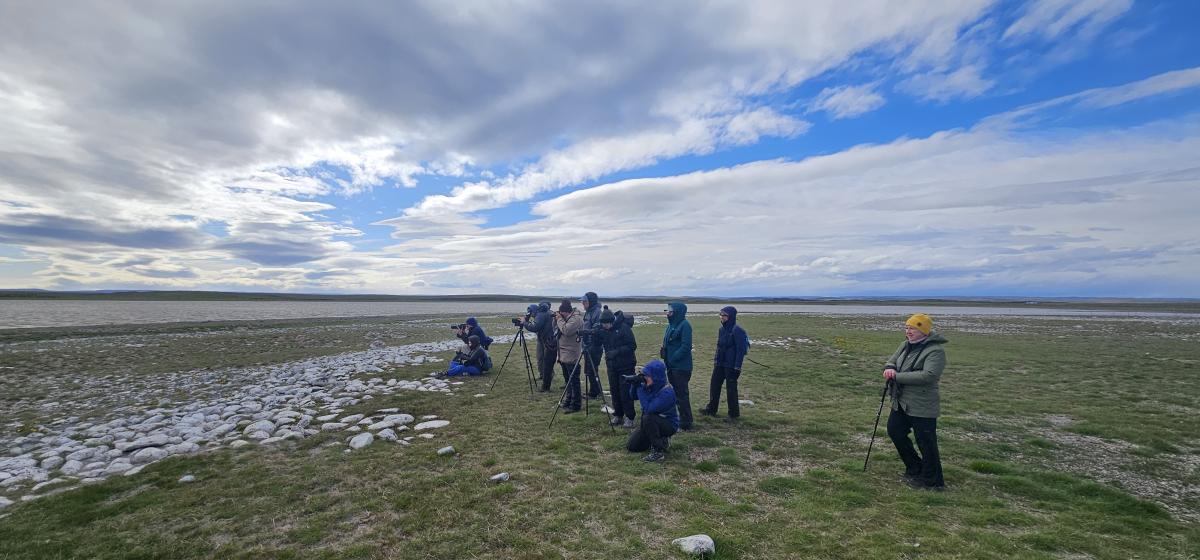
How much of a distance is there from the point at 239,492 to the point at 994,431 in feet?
48.8

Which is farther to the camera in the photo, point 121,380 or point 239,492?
point 121,380

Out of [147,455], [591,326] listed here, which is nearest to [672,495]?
[591,326]

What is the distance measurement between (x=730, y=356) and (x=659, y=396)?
303 centimetres

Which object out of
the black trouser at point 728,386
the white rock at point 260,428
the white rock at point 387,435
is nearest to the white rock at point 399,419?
the white rock at point 387,435

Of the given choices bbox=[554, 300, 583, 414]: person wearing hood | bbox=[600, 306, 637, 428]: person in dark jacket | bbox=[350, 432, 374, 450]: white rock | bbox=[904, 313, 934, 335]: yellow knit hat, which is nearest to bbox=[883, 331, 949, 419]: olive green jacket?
bbox=[904, 313, 934, 335]: yellow knit hat

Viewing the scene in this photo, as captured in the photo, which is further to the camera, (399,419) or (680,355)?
(399,419)

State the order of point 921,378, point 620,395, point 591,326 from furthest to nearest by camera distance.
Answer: point 591,326
point 620,395
point 921,378

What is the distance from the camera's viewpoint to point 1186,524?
618 centimetres

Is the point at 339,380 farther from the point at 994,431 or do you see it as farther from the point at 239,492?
the point at 994,431

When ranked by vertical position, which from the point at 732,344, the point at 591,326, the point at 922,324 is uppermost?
the point at 922,324

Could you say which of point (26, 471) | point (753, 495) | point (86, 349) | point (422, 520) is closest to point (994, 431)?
point (753, 495)

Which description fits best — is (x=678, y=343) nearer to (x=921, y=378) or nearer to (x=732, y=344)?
(x=732, y=344)

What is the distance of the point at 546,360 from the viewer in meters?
14.9

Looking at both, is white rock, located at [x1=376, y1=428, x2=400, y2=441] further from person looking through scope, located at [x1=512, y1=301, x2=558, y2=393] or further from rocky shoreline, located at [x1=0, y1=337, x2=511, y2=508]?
person looking through scope, located at [x1=512, y1=301, x2=558, y2=393]
